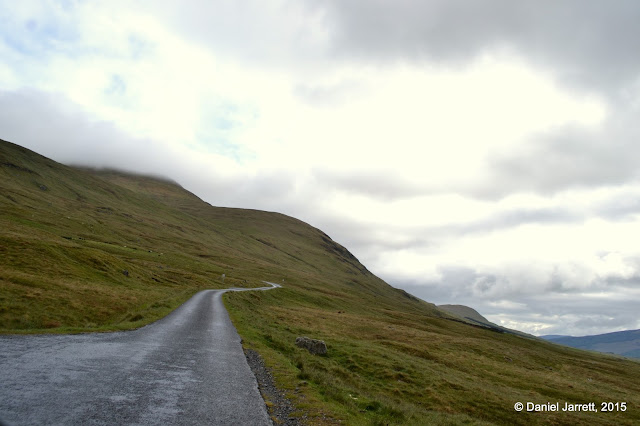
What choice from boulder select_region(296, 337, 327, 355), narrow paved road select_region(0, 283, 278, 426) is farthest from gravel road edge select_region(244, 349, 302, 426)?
boulder select_region(296, 337, 327, 355)

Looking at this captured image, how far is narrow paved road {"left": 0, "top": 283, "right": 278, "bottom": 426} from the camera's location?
9406mm

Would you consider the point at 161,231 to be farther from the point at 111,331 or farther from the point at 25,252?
the point at 111,331

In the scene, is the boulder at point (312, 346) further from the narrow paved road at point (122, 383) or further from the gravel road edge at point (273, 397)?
the gravel road edge at point (273, 397)

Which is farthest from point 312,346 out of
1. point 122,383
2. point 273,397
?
point 122,383

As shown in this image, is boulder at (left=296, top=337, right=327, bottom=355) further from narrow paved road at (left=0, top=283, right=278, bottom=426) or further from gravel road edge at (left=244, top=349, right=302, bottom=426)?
gravel road edge at (left=244, top=349, right=302, bottom=426)

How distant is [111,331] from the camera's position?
23.7 m

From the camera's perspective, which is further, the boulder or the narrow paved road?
the boulder

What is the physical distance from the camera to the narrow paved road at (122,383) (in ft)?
30.9

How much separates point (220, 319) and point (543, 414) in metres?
30.7

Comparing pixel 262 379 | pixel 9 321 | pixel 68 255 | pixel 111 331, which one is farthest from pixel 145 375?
pixel 68 255

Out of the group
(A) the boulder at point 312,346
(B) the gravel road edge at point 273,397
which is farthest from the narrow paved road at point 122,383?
(A) the boulder at point 312,346

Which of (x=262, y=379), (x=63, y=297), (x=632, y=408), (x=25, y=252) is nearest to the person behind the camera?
(x=262, y=379)

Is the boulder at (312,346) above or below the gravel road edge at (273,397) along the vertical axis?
below

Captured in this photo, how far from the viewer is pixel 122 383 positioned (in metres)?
12.4
